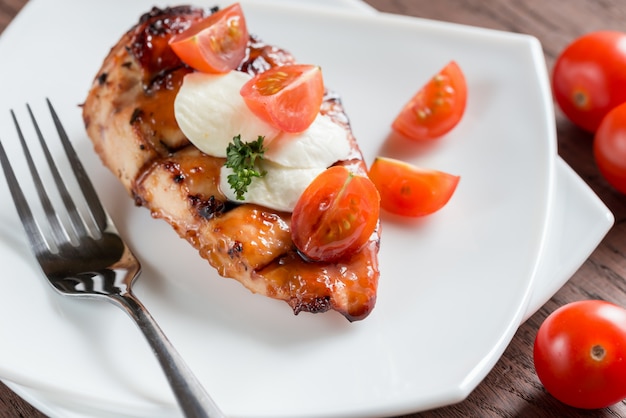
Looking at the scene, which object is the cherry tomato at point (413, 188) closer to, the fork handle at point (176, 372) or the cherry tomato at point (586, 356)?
the cherry tomato at point (586, 356)

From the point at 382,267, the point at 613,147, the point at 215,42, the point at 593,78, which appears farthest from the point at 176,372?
the point at 593,78

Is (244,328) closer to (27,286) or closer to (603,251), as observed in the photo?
(27,286)

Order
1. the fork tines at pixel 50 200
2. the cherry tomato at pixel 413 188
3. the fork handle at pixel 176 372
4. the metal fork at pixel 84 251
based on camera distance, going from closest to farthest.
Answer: the fork handle at pixel 176 372 → the metal fork at pixel 84 251 → the fork tines at pixel 50 200 → the cherry tomato at pixel 413 188

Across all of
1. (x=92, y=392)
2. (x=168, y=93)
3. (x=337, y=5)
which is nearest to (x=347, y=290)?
(x=92, y=392)

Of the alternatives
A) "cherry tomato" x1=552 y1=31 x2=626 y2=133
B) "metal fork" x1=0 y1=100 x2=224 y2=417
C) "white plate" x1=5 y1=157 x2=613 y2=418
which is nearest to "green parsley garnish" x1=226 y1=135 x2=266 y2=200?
"metal fork" x1=0 y1=100 x2=224 y2=417

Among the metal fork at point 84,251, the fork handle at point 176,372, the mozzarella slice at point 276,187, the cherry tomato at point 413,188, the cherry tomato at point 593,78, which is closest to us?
the fork handle at point 176,372

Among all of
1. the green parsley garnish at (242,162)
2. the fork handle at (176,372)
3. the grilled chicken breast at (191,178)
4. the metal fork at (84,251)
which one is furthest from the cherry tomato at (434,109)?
the fork handle at (176,372)

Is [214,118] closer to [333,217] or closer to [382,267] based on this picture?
[333,217]
